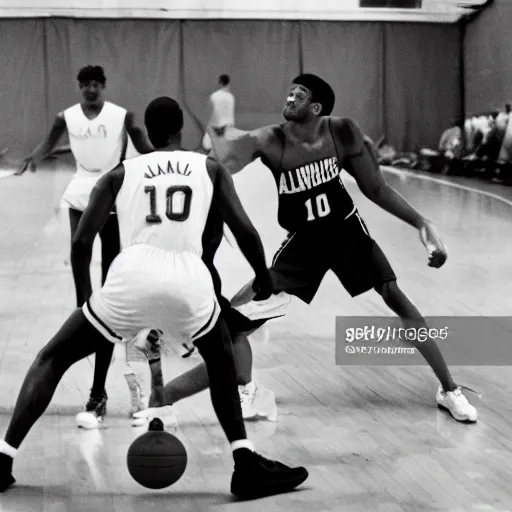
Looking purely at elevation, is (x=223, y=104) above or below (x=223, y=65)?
below

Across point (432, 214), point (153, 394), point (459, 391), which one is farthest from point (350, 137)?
point (432, 214)

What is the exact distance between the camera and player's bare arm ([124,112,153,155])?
561 centimetres

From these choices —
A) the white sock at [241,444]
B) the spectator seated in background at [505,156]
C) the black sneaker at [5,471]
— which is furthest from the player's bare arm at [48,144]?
the spectator seated in background at [505,156]

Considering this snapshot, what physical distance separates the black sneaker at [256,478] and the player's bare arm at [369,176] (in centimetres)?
154

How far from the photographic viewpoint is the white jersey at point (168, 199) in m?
3.87

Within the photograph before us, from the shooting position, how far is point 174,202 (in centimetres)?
386

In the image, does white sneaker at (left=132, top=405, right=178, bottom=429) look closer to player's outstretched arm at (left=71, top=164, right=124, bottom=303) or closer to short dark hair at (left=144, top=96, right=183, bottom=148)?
player's outstretched arm at (left=71, top=164, right=124, bottom=303)

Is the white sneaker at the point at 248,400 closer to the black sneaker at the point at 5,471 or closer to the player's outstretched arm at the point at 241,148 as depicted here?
the player's outstretched arm at the point at 241,148

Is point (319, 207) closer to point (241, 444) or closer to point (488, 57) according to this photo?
point (241, 444)

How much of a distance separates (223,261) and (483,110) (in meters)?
1.98

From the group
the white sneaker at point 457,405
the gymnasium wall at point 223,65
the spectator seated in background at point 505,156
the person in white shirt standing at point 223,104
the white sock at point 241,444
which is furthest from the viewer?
the spectator seated in background at point 505,156

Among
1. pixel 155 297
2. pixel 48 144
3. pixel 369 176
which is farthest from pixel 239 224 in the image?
pixel 48 144

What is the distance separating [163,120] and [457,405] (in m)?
2.00

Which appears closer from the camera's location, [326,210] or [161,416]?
[161,416]
